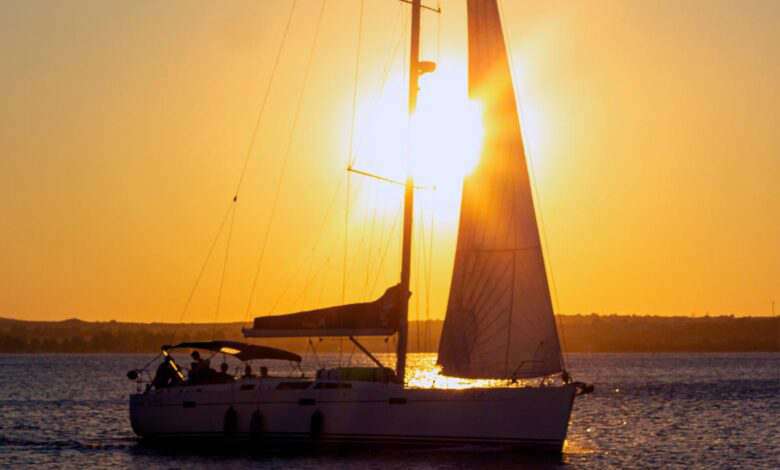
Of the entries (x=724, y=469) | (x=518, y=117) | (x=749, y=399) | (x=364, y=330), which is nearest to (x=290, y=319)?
(x=364, y=330)

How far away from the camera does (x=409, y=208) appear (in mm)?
40031

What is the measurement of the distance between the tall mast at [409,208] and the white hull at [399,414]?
1.52 meters

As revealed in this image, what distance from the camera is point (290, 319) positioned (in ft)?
136

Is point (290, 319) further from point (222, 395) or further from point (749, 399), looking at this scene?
point (749, 399)

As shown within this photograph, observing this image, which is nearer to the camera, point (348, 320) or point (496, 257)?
point (496, 257)

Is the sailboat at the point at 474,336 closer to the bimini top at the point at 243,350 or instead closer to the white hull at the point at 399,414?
the white hull at the point at 399,414

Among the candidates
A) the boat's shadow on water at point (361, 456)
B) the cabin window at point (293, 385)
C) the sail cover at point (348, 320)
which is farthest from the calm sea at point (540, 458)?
the sail cover at point (348, 320)

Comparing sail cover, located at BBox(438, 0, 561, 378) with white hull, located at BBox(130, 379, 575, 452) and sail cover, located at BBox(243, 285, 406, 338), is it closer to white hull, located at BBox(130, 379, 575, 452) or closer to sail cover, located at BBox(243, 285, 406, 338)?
white hull, located at BBox(130, 379, 575, 452)

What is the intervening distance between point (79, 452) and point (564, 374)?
17.6 m

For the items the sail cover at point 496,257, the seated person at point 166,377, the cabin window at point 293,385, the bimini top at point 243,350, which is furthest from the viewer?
the bimini top at point 243,350

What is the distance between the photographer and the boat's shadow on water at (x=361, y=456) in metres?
38.2

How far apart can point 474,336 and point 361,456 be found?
4.97 meters

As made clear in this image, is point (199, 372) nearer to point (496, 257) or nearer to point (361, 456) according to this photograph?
point (361, 456)

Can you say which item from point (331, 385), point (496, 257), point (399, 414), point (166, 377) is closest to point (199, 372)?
point (166, 377)
